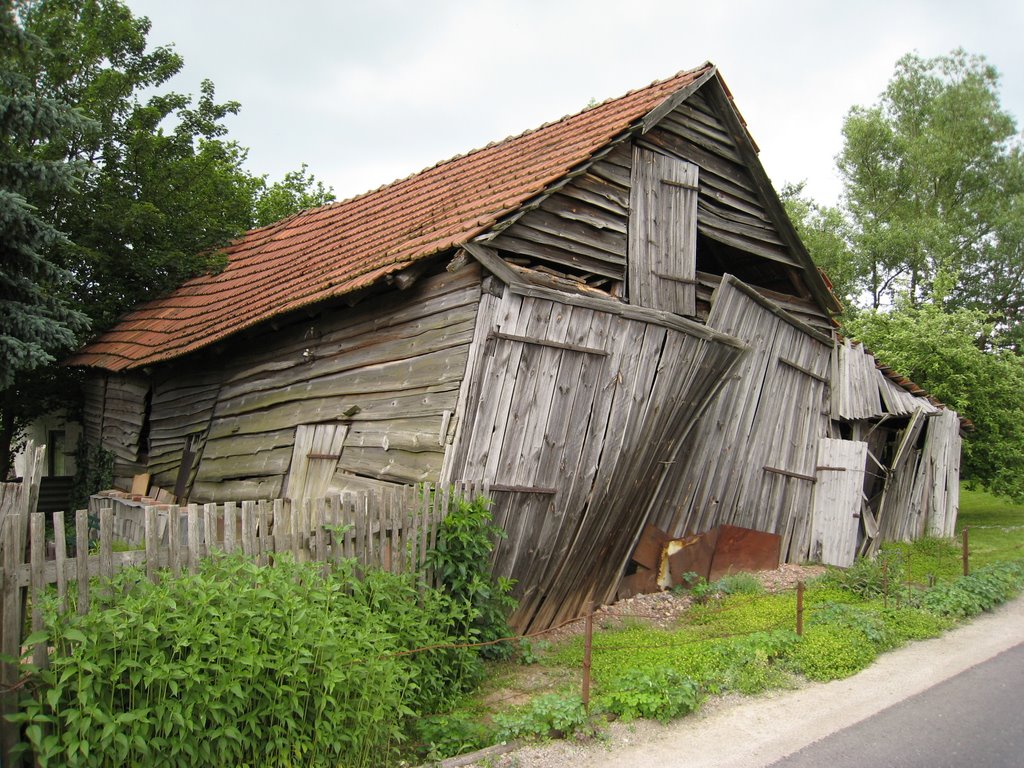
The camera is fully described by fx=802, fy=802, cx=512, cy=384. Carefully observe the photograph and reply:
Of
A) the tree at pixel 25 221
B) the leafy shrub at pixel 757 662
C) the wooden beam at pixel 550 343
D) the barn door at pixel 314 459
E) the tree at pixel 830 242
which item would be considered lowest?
the leafy shrub at pixel 757 662

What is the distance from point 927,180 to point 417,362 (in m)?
29.8

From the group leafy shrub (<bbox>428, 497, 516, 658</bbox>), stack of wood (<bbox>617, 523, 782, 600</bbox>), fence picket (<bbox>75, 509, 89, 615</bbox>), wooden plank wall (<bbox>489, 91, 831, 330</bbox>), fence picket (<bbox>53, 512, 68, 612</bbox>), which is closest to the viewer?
fence picket (<bbox>53, 512, 68, 612</bbox>)

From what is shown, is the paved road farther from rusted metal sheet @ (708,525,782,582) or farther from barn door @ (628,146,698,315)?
barn door @ (628,146,698,315)

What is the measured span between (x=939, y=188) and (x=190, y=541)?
3333 cm

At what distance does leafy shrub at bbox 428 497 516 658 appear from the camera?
20.8 ft

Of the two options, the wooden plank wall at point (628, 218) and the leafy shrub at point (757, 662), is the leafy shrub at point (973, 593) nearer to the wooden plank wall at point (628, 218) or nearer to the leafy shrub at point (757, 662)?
the leafy shrub at point (757, 662)

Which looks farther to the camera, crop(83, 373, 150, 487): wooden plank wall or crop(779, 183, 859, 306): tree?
crop(779, 183, 859, 306): tree

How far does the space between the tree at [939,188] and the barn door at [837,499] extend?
2058 cm

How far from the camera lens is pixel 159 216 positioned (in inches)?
543

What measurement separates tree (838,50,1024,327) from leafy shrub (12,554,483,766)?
2959 centimetres

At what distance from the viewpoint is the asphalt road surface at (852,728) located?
4.86 meters

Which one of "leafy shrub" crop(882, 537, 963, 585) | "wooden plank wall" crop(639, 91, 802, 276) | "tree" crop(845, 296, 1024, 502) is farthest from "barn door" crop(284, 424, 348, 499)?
"tree" crop(845, 296, 1024, 502)

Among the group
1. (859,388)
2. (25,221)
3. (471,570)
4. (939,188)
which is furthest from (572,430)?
(939,188)

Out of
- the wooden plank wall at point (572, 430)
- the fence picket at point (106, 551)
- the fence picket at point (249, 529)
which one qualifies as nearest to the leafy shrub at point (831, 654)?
the wooden plank wall at point (572, 430)
